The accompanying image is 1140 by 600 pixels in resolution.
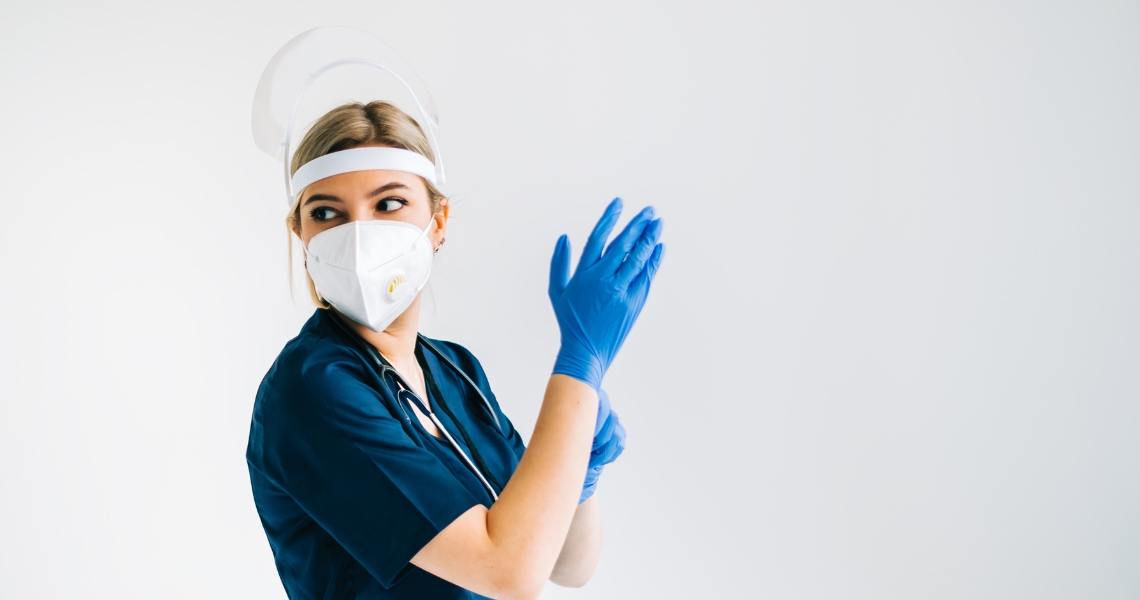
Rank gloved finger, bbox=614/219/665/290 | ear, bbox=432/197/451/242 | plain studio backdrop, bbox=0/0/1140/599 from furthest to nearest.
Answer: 1. plain studio backdrop, bbox=0/0/1140/599
2. ear, bbox=432/197/451/242
3. gloved finger, bbox=614/219/665/290

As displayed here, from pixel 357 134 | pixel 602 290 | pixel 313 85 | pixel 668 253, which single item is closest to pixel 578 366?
pixel 602 290

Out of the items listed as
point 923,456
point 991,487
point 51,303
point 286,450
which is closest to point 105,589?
point 51,303

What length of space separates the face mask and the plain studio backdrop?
841 mm

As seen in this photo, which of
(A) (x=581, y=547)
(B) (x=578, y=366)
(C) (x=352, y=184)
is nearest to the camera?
(B) (x=578, y=366)

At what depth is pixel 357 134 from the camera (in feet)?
3.73

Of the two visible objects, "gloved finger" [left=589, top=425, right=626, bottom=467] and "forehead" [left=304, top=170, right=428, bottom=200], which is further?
"gloved finger" [left=589, top=425, right=626, bottom=467]

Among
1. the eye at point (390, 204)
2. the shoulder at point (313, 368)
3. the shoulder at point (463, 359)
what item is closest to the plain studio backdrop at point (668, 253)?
the shoulder at point (463, 359)

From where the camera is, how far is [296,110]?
3.97ft

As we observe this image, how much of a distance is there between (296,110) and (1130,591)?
2332mm

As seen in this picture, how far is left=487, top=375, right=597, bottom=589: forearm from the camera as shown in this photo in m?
0.86

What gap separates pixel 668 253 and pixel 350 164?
1060 millimetres

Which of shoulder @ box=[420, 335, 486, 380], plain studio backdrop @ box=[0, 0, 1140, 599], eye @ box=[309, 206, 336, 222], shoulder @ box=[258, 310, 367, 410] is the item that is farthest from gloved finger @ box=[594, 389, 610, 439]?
plain studio backdrop @ box=[0, 0, 1140, 599]

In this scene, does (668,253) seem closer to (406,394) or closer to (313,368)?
(406,394)

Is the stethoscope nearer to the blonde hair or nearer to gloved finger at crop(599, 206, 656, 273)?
the blonde hair
